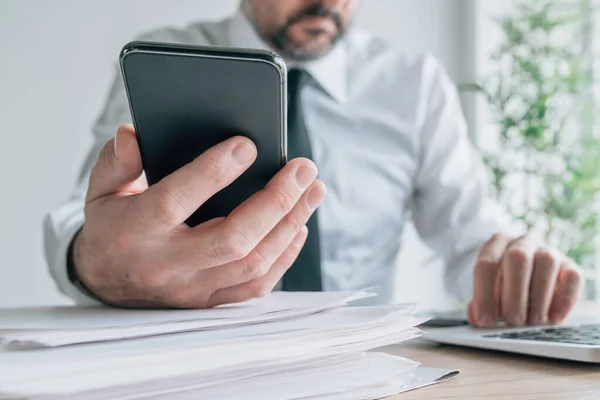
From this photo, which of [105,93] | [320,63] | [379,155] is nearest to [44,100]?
[105,93]

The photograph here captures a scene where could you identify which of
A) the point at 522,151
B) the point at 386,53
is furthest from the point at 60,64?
the point at 522,151

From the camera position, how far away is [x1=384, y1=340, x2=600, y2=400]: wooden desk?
0.46 meters

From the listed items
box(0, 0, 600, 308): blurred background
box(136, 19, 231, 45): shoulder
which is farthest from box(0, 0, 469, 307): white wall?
box(136, 19, 231, 45): shoulder

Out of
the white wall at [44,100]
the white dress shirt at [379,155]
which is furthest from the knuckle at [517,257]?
the white wall at [44,100]

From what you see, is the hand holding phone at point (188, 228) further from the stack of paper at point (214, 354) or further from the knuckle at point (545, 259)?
the knuckle at point (545, 259)

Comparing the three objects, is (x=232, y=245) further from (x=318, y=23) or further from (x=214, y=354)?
(x=318, y=23)

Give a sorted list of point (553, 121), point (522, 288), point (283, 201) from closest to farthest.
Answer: point (283, 201) → point (522, 288) → point (553, 121)

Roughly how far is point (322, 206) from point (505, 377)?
0.88 m

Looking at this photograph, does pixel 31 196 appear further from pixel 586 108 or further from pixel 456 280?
pixel 586 108

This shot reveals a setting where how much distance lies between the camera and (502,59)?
2.50 m

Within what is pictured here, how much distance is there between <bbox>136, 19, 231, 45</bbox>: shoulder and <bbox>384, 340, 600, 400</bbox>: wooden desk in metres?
0.98

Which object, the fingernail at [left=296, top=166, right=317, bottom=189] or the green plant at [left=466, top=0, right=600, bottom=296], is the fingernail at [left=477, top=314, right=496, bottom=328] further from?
the green plant at [left=466, top=0, right=600, bottom=296]

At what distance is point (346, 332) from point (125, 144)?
22cm

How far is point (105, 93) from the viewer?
225cm
